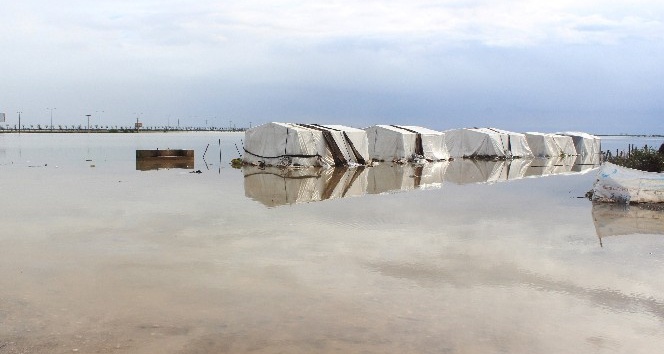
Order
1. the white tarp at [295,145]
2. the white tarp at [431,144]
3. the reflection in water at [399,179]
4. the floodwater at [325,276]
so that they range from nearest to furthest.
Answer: the floodwater at [325,276]
the reflection in water at [399,179]
the white tarp at [295,145]
the white tarp at [431,144]

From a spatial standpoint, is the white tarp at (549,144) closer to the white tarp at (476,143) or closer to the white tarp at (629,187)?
the white tarp at (476,143)

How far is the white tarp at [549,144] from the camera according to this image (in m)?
52.2

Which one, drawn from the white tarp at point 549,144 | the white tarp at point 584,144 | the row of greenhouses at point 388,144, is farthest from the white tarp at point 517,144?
the white tarp at point 584,144

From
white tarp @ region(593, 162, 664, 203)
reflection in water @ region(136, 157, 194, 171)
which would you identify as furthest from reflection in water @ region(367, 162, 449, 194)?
reflection in water @ region(136, 157, 194, 171)

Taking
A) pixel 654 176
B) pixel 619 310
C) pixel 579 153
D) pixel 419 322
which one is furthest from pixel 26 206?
pixel 579 153

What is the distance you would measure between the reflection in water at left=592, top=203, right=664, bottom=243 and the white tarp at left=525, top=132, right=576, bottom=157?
35838 millimetres

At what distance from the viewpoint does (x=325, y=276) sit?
358 inches

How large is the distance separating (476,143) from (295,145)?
20.7 m

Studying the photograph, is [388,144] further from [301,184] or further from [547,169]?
[301,184]

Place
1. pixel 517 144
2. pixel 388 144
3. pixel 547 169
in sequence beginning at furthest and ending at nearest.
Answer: pixel 517 144, pixel 388 144, pixel 547 169

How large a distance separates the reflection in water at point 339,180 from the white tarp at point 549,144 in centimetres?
2066

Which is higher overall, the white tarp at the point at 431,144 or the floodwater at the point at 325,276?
the white tarp at the point at 431,144

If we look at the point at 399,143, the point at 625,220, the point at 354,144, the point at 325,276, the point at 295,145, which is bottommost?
the point at 325,276

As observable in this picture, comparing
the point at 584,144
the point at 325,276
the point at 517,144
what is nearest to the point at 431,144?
the point at 517,144
